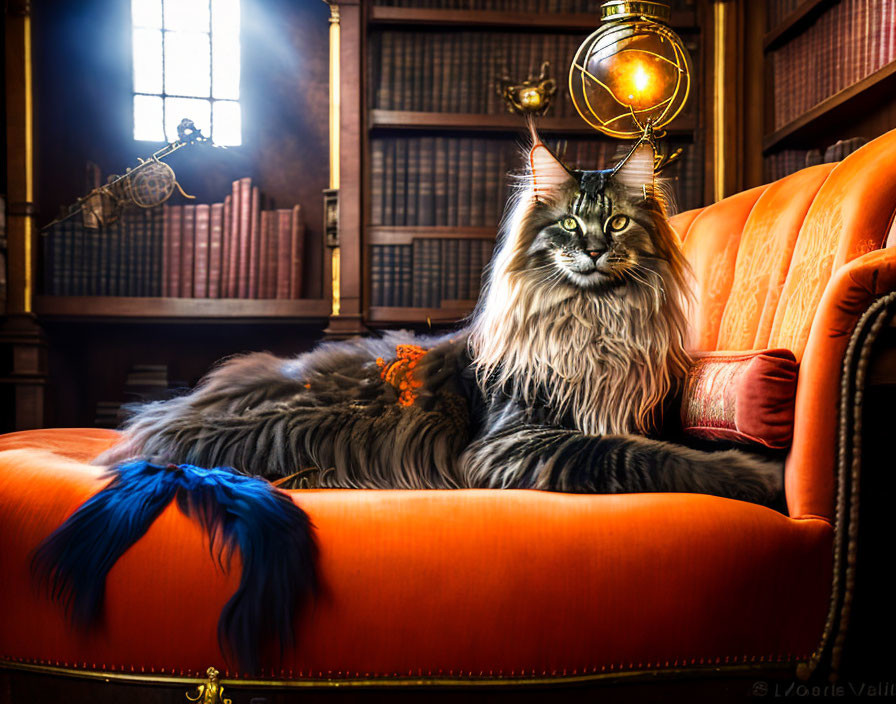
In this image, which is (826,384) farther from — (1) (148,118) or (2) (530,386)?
(1) (148,118)

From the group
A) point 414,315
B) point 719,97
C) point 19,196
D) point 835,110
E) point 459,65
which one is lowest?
point 414,315

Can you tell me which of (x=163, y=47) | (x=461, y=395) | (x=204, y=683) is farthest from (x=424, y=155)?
(x=204, y=683)

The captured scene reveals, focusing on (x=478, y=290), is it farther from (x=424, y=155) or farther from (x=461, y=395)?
(x=461, y=395)

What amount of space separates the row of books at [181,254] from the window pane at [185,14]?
2.57 ft

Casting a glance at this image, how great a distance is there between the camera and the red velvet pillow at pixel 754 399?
37.4 inches

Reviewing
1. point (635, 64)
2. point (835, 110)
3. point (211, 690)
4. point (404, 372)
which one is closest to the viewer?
point (211, 690)

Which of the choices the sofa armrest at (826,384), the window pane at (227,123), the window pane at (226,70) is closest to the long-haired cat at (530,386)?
the sofa armrest at (826,384)

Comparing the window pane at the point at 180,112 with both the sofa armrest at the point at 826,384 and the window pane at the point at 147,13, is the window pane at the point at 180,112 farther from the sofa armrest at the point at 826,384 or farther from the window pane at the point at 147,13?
the sofa armrest at the point at 826,384

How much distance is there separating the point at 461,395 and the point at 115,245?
6.26ft

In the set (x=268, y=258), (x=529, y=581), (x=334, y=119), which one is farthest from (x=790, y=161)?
(x=529, y=581)

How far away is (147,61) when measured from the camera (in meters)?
2.84

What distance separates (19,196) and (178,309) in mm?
687

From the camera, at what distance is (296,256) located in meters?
2.65

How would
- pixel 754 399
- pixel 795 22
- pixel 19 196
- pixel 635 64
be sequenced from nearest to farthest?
pixel 754 399 → pixel 635 64 → pixel 795 22 → pixel 19 196
